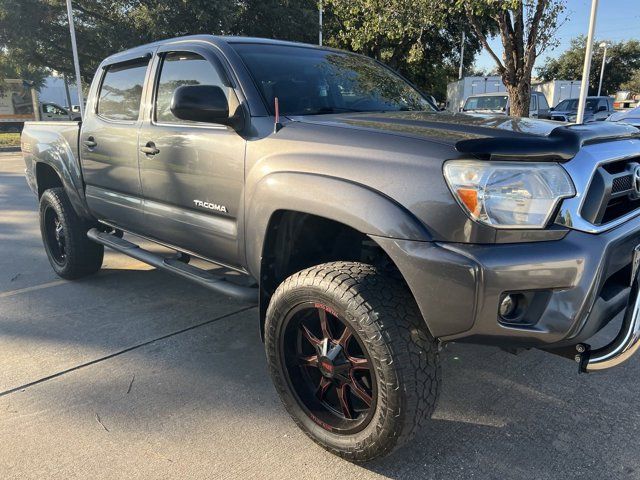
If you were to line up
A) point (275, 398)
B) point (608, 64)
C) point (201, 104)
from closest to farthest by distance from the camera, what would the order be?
point (201, 104) < point (275, 398) < point (608, 64)

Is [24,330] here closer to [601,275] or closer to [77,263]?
[77,263]

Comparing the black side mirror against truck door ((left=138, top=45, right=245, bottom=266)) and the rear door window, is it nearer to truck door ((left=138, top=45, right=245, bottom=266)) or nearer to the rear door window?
truck door ((left=138, top=45, right=245, bottom=266))

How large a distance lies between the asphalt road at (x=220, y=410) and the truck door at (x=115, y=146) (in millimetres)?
828

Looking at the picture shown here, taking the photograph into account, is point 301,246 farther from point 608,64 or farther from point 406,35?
point 608,64

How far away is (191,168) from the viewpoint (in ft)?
9.46

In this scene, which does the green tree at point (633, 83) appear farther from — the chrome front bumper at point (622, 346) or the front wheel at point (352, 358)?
the front wheel at point (352, 358)

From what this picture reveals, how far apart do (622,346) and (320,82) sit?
209 cm

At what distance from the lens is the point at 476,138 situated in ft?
6.15

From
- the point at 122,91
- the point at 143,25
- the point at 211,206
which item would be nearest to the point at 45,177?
the point at 122,91

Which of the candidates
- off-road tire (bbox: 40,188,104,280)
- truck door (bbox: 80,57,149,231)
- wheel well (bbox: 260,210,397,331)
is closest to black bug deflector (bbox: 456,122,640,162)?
wheel well (bbox: 260,210,397,331)

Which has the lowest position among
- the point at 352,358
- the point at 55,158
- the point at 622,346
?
the point at 352,358

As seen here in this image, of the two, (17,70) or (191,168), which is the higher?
(17,70)

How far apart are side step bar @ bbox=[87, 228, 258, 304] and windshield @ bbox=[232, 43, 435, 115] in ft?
3.19

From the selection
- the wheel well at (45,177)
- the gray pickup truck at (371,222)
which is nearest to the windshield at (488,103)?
the wheel well at (45,177)
